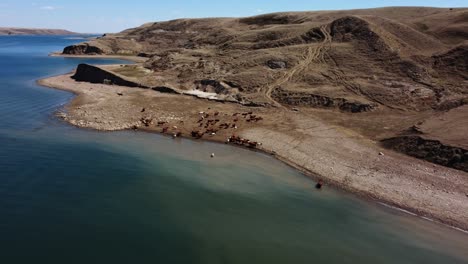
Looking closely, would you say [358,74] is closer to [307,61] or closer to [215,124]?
[307,61]

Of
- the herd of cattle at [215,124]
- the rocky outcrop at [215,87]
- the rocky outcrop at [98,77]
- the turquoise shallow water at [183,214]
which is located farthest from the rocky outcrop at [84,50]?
the turquoise shallow water at [183,214]

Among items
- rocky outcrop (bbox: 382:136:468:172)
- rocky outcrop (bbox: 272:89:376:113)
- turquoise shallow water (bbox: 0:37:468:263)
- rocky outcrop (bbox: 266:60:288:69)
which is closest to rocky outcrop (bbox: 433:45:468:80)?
rocky outcrop (bbox: 272:89:376:113)

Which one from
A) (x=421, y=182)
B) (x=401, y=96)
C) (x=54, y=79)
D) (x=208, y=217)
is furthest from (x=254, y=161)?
(x=54, y=79)

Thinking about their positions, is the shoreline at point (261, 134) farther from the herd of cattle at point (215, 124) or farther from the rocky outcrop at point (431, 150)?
the herd of cattle at point (215, 124)

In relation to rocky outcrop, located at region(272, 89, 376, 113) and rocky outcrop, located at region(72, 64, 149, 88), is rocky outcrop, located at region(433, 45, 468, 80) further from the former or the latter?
rocky outcrop, located at region(72, 64, 149, 88)

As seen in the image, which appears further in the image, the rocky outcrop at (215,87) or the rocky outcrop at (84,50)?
the rocky outcrop at (84,50)

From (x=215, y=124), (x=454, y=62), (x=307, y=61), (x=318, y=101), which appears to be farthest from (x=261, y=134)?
(x=454, y=62)
